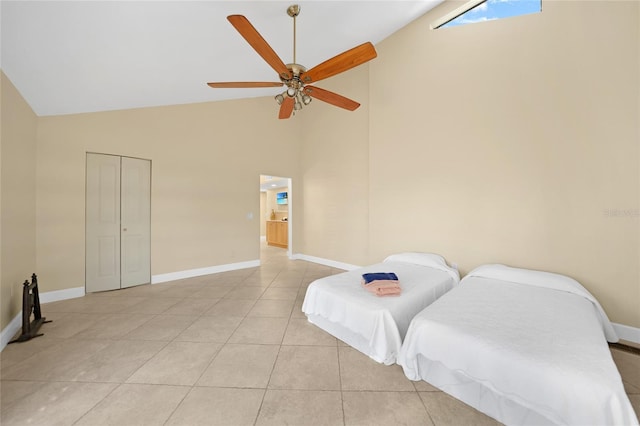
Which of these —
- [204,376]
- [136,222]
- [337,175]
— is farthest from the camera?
[337,175]

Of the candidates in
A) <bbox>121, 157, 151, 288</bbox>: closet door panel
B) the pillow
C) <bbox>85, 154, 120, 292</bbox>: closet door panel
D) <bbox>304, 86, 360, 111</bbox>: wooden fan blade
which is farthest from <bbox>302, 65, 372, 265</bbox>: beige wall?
<bbox>85, 154, 120, 292</bbox>: closet door panel

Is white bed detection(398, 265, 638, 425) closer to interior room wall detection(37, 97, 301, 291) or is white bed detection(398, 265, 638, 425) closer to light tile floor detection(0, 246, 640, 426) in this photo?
light tile floor detection(0, 246, 640, 426)

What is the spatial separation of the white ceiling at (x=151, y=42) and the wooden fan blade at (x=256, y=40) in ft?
3.07

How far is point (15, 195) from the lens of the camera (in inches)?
95.2

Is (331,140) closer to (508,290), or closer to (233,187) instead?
(233,187)

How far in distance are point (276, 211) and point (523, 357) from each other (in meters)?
8.20

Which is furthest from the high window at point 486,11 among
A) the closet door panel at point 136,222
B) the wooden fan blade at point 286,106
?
the closet door panel at point 136,222

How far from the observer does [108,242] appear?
3.53 meters

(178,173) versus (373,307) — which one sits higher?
(178,173)

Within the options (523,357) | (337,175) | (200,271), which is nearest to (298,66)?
(523,357)

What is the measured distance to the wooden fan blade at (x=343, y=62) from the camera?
186 centimetres

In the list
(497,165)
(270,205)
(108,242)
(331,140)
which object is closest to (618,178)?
(497,165)

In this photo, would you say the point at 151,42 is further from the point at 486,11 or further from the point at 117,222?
the point at 486,11

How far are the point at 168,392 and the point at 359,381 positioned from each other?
134 centimetres
